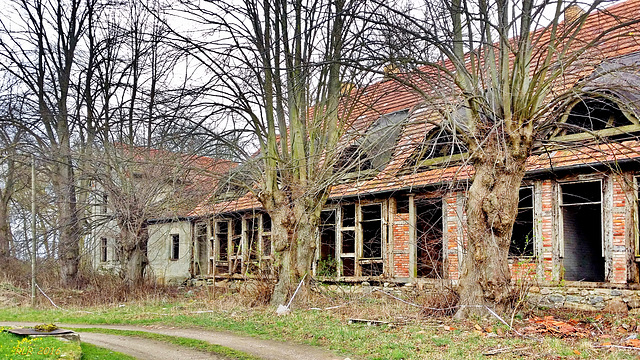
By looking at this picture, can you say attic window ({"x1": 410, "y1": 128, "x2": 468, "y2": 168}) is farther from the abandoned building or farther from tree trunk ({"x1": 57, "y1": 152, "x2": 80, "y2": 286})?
tree trunk ({"x1": 57, "y1": 152, "x2": 80, "y2": 286})

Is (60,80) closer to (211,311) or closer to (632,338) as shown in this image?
(211,311)

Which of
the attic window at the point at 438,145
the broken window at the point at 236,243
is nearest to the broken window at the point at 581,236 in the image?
the attic window at the point at 438,145

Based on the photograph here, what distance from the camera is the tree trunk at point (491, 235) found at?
38.6ft

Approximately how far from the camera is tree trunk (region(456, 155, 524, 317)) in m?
11.8

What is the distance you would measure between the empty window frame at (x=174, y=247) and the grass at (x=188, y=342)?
1712cm

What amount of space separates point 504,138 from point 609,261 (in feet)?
16.1

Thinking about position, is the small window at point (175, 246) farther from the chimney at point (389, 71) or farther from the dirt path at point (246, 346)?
the chimney at point (389, 71)

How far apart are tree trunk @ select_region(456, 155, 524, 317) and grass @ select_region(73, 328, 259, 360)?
14.3ft

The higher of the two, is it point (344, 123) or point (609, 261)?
point (344, 123)

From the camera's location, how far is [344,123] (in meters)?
16.9

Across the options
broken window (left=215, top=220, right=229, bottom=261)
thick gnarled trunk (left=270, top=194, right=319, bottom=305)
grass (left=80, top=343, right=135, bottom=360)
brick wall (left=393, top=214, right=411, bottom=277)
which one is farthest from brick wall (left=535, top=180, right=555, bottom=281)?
broken window (left=215, top=220, right=229, bottom=261)

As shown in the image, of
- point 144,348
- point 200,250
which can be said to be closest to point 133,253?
point 200,250

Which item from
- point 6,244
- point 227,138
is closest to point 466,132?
point 227,138

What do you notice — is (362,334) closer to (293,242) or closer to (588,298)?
(293,242)
